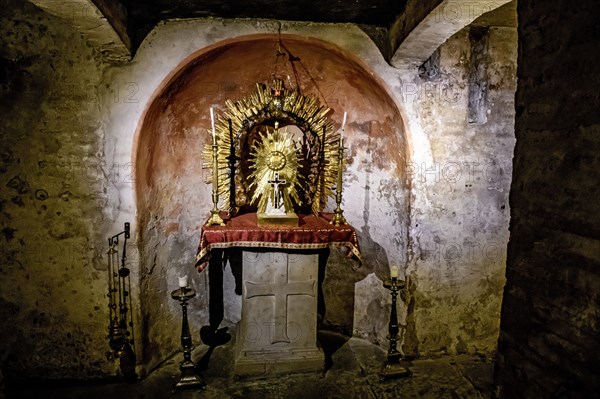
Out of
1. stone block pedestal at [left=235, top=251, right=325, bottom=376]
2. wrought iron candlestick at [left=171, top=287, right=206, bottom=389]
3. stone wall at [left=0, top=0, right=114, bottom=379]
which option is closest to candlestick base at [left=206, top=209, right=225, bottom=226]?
stone block pedestal at [left=235, top=251, right=325, bottom=376]

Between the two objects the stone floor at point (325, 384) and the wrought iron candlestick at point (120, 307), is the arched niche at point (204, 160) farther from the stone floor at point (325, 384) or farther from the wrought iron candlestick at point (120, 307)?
the stone floor at point (325, 384)

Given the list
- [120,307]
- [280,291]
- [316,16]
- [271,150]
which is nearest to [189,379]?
[120,307]

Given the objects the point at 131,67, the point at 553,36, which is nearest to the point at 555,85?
the point at 553,36

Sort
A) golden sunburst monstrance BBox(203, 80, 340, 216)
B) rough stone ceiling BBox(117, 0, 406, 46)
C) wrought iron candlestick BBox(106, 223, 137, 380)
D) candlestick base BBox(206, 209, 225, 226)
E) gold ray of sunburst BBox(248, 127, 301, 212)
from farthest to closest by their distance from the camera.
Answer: golden sunburst monstrance BBox(203, 80, 340, 216)
gold ray of sunburst BBox(248, 127, 301, 212)
candlestick base BBox(206, 209, 225, 226)
wrought iron candlestick BBox(106, 223, 137, 380)
rough stone ceiling BBox(117, 0, 406, 46)

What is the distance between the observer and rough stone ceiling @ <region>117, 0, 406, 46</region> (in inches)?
145

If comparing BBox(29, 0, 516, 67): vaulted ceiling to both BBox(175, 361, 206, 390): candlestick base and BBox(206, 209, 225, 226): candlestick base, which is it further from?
BBox(175, 361, 206, 390): candlestick base

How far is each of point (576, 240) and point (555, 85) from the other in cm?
74

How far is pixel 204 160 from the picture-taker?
483 cm

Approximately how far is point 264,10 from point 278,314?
9.77ft

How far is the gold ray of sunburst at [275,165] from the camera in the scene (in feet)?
14.5

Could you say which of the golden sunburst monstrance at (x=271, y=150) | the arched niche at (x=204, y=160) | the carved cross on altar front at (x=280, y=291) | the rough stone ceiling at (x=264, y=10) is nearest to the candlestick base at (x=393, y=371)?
the arched niche at (x=204, y=160)

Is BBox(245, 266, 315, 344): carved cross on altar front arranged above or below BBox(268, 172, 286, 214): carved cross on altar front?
below

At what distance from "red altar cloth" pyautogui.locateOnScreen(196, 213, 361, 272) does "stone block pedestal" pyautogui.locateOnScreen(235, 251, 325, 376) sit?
24cm

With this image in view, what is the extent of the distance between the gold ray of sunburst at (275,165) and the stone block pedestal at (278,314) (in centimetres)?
60
